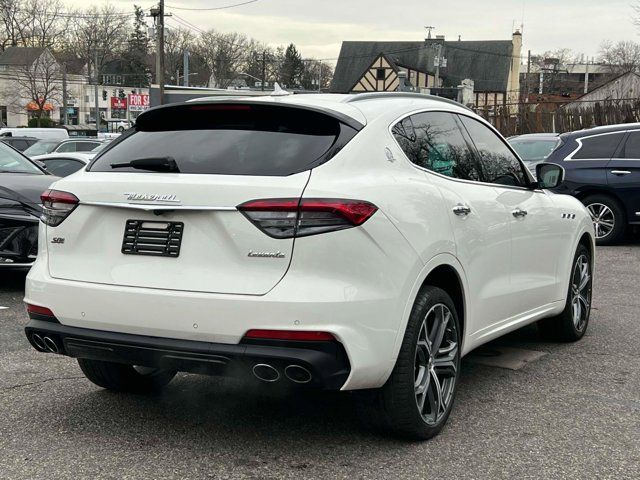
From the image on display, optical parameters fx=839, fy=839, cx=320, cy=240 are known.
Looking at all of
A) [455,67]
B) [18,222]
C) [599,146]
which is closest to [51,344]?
[18,222]

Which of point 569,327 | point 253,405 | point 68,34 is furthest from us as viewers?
point 68,34

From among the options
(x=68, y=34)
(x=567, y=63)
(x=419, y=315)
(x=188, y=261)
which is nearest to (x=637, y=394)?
(x=419, y=315)

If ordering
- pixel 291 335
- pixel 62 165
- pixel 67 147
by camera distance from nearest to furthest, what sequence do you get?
pixel 291 335 < pixel 62 165 < pixel 67 147

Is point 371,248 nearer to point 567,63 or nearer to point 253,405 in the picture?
point 253,405

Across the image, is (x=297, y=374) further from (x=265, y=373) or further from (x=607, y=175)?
(x=607, y=175)

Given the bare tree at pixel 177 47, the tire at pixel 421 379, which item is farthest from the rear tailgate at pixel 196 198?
the bare tree at pixel 177 47

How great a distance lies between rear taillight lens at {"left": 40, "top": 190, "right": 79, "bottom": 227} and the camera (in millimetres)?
3912

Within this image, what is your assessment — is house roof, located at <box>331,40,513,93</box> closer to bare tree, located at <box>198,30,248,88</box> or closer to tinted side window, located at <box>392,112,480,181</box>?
bare tree, located at <box>198,30,248,88</box>

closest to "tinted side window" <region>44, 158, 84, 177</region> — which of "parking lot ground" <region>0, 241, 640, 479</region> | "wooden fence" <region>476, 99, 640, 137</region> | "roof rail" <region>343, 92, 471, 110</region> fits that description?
"parking lot ground" <region>0, 241, 640, 479</region>

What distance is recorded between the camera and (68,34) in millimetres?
90000

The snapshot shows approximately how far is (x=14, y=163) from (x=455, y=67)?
77.1 m

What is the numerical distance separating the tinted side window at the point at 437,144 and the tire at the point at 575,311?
1.76 m

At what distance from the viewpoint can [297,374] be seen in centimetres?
346

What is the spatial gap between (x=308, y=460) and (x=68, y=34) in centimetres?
9320
